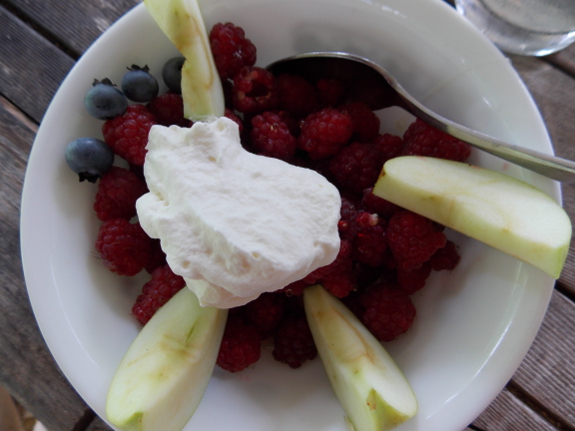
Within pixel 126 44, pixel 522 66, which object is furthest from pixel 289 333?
pixel 522 66

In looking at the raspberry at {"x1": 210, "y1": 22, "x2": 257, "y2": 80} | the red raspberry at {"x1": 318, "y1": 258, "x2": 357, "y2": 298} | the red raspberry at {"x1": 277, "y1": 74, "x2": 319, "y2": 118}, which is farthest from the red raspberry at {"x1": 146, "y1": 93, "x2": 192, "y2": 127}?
the red raspberry at {"x1": 318, "y1": 258, "x2": 357, "y2": 298}

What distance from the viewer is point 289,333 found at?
87cm

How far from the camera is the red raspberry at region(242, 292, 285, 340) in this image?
0.87 m

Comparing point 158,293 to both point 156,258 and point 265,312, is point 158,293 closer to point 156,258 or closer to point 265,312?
point 156,258

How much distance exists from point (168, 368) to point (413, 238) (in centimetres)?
51

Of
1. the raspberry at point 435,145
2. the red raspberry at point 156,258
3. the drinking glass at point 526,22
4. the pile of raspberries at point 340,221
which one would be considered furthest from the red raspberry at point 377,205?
the drinking glass at point 526,22

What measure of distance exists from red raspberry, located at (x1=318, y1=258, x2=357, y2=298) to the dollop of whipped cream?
79 millimetres

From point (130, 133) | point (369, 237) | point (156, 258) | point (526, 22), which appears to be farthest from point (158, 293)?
point (526, 22)

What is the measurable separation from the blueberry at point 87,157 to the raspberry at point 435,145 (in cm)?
62

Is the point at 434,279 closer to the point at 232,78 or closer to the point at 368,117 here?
the point at 368,117

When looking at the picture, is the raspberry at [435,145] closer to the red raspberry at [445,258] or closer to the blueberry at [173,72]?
the red raspberry at [445,258]

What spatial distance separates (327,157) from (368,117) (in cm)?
12

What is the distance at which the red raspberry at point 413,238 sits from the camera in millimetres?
771

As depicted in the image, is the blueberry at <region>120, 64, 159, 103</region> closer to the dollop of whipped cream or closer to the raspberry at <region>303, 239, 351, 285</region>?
the dollop of whipped cream
